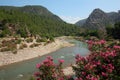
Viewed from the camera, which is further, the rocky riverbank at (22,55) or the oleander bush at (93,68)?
the rocky riverbank at (22,55)

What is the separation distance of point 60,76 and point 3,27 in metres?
80.4

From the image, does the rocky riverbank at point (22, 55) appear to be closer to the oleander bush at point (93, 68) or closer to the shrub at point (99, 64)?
the shrub at point (99, 64)

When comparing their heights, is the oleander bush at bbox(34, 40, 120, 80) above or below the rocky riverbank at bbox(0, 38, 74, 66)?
above

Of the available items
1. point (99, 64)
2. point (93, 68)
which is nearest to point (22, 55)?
point (99, 64)

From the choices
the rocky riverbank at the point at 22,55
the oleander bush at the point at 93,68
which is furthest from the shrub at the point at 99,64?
the rocky riverbank at the point at 22,55

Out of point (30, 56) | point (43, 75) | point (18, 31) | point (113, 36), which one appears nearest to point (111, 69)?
point (43, 75)

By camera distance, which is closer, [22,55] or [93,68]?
[93,68]

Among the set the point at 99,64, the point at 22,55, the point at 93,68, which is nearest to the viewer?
the point at 93,68

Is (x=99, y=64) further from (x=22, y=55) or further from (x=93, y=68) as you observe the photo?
(x=22, y=55)

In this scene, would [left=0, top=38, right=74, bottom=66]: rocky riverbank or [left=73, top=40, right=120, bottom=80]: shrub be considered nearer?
[left=73, top=40, right=120, bottom=80]: shrub

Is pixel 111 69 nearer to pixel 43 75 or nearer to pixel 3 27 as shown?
pixel 43 75

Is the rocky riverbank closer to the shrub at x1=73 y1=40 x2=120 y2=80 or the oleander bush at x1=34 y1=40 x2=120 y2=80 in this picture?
the shrub at x1=73 y1=40 x2=120 y2=80

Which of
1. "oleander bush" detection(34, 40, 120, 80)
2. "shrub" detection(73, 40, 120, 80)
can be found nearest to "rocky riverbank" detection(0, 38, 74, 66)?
"shrub" detection(73, 40, 120, 80)

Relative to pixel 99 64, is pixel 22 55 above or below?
below
